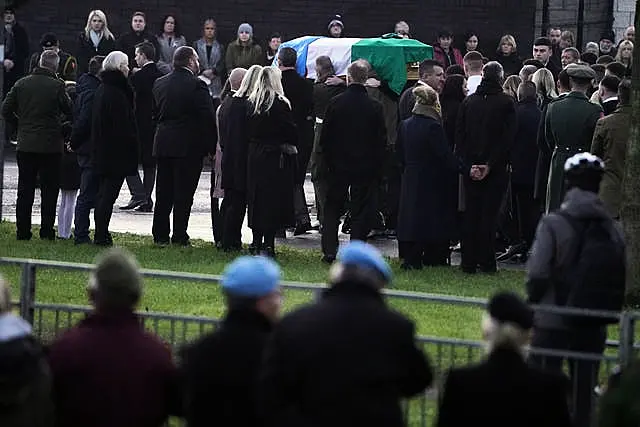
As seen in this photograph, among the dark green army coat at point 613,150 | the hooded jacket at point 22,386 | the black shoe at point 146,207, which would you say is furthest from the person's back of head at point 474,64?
the hooded jacket at point 22,386

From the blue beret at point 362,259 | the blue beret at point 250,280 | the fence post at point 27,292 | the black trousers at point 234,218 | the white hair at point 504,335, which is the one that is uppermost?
the blue beret at point 362,259

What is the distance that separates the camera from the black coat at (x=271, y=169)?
51.1ft

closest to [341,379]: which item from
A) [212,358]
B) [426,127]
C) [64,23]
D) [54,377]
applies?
[212,358]

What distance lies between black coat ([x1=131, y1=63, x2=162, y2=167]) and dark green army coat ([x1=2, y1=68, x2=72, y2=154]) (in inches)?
115

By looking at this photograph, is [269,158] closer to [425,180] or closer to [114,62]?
[425,180]

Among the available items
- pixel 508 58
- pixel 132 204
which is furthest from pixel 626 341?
pixel 508 58

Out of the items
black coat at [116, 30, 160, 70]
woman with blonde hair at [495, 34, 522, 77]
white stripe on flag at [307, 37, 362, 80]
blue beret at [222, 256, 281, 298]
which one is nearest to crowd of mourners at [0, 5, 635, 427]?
blue beret at [222, 256, 281, 298]

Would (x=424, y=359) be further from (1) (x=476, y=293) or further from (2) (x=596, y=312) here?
(1) (x=476, y=293)

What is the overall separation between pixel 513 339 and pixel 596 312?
4.27 ft

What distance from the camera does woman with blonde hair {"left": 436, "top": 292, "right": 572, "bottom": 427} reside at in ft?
22.9

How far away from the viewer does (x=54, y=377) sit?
23.2 feet

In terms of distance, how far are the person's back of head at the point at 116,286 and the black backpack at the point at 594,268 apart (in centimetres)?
295

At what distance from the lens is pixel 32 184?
16.7m

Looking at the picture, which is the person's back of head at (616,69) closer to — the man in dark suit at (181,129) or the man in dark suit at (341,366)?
the man in dark suit at (181,129)
